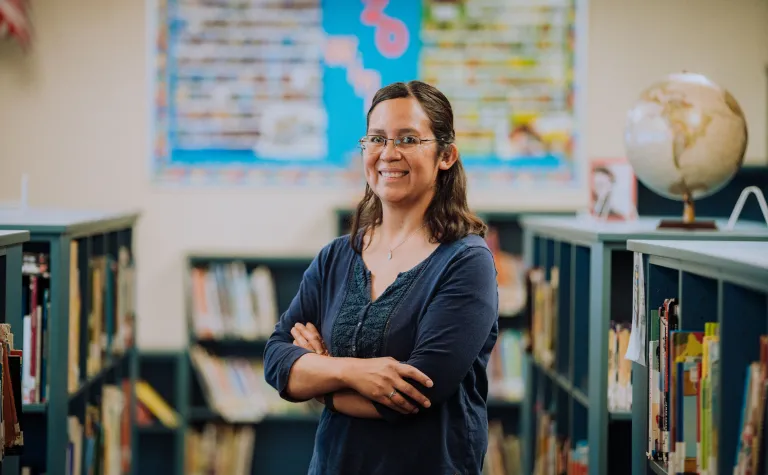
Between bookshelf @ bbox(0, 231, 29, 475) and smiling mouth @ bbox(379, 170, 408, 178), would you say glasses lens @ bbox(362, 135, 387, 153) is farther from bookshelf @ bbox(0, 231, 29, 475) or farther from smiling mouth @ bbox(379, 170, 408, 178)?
bookshelf @ bbox(0, 231, 29, 475)

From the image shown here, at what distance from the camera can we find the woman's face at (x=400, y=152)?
2.16 metres

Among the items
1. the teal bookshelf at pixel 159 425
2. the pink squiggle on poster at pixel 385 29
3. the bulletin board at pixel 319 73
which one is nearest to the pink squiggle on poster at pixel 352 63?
the bulletin board at pixel 319 73

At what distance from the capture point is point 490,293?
211 cm

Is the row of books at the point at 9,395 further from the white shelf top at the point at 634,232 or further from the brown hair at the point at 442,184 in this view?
the white shelf top at the point at 634,232

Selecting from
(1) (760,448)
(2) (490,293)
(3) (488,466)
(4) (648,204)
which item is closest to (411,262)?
(2) (490,293)

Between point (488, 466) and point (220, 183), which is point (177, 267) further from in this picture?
point (488, 466)

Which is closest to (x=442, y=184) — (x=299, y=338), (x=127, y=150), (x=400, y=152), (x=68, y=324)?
(x=400, y=152)

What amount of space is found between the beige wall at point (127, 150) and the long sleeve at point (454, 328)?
3074mm

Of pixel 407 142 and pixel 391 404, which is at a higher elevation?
pixel 407 142

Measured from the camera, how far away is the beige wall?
5.10 m

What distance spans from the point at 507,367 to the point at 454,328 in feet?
9.42

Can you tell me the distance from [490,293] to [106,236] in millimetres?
1893

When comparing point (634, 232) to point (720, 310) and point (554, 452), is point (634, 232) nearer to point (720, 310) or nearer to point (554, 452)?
point (720, 310)

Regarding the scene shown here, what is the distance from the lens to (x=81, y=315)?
3.16 m
